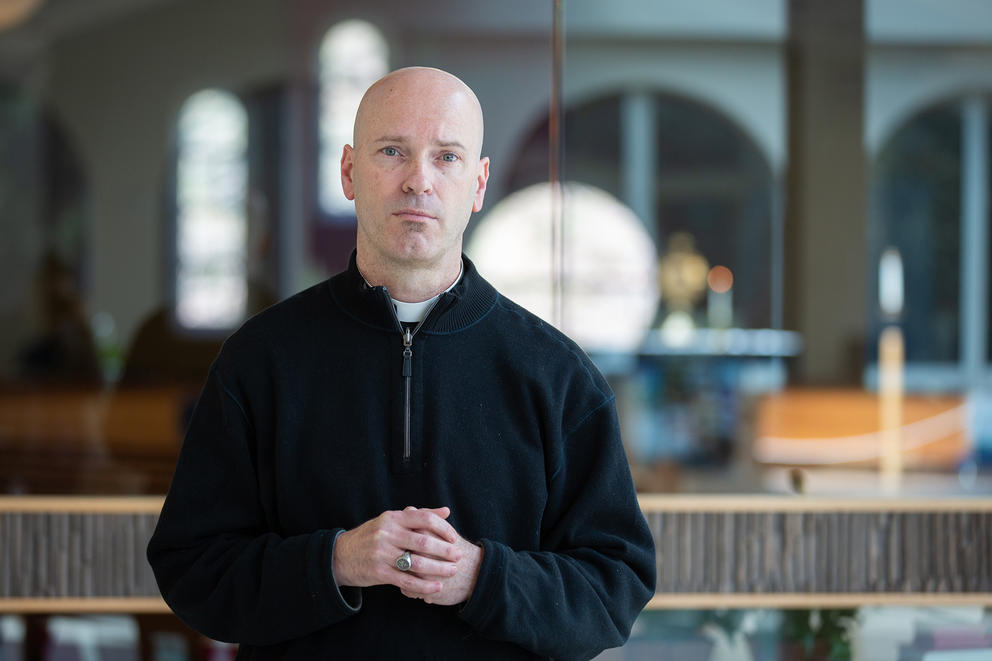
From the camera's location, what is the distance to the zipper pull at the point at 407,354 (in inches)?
45.1

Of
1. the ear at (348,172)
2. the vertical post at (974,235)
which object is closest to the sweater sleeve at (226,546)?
the ear at (348,172)

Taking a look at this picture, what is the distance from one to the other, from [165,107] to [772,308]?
3.90 m

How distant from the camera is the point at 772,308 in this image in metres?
6.19

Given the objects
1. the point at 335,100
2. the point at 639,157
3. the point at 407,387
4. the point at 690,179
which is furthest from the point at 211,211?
the point at 690,179

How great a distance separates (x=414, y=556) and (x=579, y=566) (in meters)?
0.20

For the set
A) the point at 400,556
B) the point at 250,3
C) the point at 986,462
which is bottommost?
the point at 986,462

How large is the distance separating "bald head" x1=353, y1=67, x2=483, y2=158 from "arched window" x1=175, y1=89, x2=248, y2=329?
193 cm

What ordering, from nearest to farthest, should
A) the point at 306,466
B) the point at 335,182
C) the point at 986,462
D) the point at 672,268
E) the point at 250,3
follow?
the point at 306,466, the point at 250,3, the point at 335,182, the point at 986,462, the point at 672,268

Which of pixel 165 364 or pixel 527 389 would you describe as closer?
pixel 527 389

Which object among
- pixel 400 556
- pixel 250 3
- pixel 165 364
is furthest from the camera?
pixel 250 3

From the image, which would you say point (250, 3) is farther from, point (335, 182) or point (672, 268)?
point (672, 268)

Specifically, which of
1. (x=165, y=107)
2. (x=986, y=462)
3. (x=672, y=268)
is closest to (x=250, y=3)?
(x=165, y=107)

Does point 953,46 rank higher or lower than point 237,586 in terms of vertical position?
higher

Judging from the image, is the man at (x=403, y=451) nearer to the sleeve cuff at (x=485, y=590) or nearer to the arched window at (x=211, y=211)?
the sleeve cuff at (x=485, y=590)
